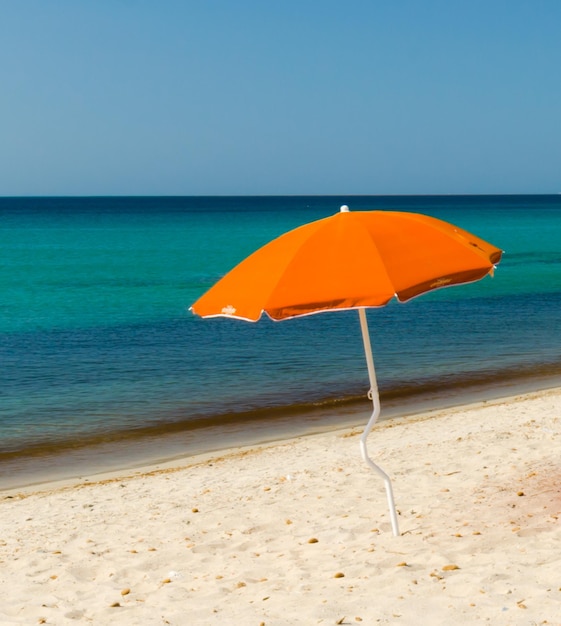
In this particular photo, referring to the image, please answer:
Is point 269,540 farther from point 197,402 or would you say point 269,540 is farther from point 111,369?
point 111,369

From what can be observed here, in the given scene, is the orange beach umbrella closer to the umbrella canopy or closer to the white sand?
the umbrella canopy

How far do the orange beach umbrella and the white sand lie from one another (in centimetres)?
189

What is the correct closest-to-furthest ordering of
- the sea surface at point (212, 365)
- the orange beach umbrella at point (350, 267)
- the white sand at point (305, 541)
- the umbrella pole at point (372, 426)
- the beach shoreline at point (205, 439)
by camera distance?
the orange beach umbrella at point (350, 267) < the white sand at point (305, 541) < the umbrella pole at point (372, 426) < the beach shoreline at point (205, 439) < the sea surface at point (212, 365)

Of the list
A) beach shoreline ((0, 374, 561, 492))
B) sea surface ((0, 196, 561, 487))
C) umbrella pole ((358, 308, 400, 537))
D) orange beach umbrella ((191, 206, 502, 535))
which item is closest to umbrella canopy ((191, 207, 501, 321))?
orange beach umbrella ((191, 206, 502, 535))

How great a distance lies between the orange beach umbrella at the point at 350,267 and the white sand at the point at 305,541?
189cm

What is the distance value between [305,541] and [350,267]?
2694mm

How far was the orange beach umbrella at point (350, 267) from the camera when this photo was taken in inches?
201

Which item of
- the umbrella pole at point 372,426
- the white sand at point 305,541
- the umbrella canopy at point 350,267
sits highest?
the umbrella canopy at point 350,267

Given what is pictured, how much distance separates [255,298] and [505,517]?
119 inches

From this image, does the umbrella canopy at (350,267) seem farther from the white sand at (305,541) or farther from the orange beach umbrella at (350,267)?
the white sand at (305,541)

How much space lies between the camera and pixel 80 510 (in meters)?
8.83

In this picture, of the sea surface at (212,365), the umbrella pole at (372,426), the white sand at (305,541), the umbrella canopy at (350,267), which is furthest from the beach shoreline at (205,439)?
the umbrella canopy at (350,267)

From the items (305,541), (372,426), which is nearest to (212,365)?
(305,541)

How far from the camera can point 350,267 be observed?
528 centimetres
